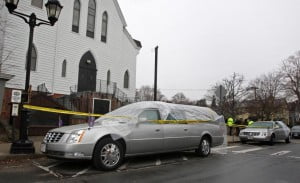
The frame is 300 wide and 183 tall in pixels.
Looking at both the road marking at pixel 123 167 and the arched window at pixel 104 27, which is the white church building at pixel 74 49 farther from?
the road marking at pixel 123 167

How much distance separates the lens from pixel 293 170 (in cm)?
867

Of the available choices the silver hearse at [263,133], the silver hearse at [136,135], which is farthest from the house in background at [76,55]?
the silver hearse at [263,133]

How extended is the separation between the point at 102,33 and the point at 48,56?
6.09m

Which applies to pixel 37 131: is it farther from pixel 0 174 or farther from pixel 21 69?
pixel 0 174

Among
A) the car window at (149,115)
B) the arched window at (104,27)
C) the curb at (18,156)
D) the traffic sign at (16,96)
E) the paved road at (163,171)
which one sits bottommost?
the paved road at (163,171)

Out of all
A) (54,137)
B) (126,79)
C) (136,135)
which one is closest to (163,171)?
(136,135)

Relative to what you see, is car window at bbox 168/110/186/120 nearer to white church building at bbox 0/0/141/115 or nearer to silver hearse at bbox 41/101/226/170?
silver hearse at bbox 41/101/226/170

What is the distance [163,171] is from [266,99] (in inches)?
1790

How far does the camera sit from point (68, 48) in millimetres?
23016

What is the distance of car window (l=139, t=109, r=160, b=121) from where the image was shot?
887 centimetres

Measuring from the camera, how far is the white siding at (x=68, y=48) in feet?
65.7

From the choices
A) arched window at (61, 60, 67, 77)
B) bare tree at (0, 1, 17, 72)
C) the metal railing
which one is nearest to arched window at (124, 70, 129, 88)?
the metal railing

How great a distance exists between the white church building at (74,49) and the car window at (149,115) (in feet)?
43.4

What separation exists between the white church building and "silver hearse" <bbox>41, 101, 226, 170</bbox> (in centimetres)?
1310
